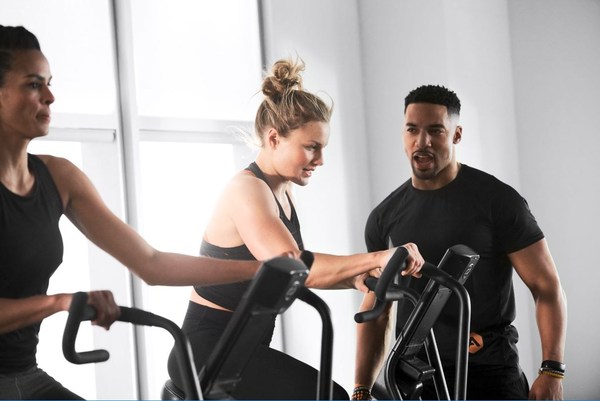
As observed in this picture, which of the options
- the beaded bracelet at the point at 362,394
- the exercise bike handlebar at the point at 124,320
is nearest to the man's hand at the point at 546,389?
the beaded bracelet at the point at 362,394

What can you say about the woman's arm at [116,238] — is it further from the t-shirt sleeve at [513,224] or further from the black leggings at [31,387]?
the t-shirt sleeve at [513,224]

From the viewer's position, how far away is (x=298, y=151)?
2.72 metres

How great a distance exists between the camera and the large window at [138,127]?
11.6 feet

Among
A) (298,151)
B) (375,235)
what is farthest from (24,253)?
(375,235)

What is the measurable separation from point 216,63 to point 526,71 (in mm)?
2291

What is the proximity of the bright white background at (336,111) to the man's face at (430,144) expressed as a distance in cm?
135

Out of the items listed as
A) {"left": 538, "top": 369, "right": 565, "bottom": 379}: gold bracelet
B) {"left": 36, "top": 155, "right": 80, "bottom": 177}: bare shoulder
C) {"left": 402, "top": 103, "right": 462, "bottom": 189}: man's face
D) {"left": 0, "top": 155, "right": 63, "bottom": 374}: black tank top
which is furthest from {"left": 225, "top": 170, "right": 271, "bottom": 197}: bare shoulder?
{"left": 538, "top": 369, "right": 565, "bottom": 379}: gold bracelet

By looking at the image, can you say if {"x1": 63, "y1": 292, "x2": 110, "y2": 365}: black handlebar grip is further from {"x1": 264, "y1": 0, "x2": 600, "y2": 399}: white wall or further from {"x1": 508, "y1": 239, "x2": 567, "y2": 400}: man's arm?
{"x1": 264, "y1": 0, "x2": 600, "y2": 399}: white wall

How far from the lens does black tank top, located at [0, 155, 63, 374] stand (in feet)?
6.42

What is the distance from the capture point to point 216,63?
4359mm

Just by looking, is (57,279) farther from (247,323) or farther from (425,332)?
(247,323)

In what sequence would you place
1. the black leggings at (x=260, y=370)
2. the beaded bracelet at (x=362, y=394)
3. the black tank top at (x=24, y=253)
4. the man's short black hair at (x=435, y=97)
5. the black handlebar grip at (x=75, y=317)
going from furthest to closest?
the man's short black hair at (x=435, y=97) < the beaded bracelet at (x=362, y=394) < the black leggings at (x=260, y=370) < the black tank top at (x=24, y=253) < the black handlebar grip at (x=75, y=317)

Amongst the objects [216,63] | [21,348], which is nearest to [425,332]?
[21,348]

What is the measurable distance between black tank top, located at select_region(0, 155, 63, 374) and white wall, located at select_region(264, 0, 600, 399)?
8.80 feet
